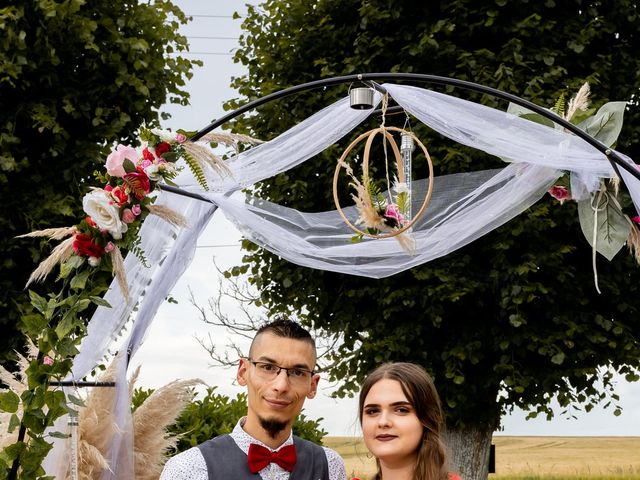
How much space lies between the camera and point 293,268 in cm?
850

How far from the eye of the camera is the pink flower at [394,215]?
463cm

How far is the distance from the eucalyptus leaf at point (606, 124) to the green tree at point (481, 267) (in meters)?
2.67

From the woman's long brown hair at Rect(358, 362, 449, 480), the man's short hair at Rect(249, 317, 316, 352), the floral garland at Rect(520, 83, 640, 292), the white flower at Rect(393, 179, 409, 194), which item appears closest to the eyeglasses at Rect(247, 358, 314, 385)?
the man's short hair at Rect(249, 317, 316, 352)

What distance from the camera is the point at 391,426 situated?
10.2 ft

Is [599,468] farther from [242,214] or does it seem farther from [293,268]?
[242,214]

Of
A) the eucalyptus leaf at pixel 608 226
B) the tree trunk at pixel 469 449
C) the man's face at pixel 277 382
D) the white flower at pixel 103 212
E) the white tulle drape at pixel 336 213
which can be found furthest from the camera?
the tree trunk at pixel 469 449

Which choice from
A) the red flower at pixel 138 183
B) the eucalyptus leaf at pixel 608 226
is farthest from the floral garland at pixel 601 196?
the red flower at pixel 138 183

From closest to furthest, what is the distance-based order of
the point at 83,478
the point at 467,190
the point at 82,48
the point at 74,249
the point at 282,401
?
the point at 282,401 < the point at 74,249 < the point at 83,478 < the point at 467,190 < the point at 82,48

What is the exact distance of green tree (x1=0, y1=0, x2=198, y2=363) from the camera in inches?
298

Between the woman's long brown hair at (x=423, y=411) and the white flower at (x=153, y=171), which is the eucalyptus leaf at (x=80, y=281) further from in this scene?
the woman's long brown hair at (x=423, y=411)

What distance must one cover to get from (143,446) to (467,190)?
8.42 ft

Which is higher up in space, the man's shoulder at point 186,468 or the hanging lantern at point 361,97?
the hanging lantern at point 361,97

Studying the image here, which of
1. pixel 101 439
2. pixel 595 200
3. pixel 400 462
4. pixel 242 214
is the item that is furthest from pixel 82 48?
pixel 400 462

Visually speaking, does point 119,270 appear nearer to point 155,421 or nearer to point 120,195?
point 120,195
